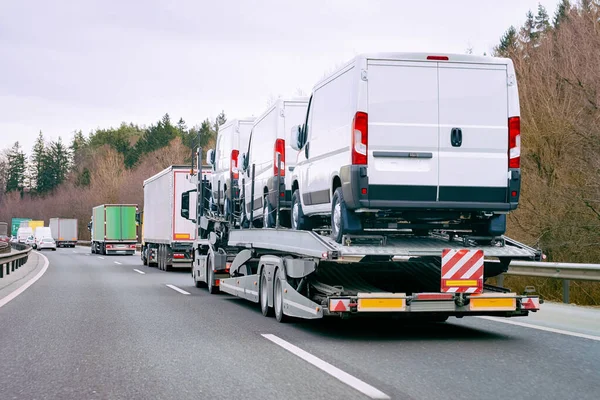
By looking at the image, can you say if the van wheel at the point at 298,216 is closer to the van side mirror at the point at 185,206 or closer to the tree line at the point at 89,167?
the van side mirror at the point at 185,206

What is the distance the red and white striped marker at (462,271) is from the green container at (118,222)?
131 feet

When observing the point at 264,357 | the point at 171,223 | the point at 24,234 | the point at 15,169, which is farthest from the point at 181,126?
the point at 264,357

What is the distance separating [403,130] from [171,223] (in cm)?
2031

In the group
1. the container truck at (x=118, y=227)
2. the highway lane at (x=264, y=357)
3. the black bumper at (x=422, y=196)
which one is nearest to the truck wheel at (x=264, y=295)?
the highway lane at (x=264, y=357)

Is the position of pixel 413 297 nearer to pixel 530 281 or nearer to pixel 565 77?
pixel 530 281

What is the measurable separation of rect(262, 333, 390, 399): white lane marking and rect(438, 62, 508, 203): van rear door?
2494 mm

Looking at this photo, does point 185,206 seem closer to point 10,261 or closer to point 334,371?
point 10,261

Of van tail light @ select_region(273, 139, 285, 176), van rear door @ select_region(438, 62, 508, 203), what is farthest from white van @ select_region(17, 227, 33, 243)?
van rear door @ select_region(438, 62, 508, 203)

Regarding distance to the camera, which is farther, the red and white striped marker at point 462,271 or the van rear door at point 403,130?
the van rear door at point 403,130

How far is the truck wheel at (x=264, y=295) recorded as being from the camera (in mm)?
12605

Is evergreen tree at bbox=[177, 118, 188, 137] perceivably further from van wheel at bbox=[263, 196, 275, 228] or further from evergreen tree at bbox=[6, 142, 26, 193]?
van wheel at bbox=[263, 196, 275, 228]

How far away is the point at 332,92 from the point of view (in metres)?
10.7

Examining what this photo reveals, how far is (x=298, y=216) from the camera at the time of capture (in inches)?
487

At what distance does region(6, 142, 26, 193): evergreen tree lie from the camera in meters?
157
